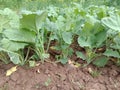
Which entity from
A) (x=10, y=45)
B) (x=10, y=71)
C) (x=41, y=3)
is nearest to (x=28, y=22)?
(x=10, y=45)

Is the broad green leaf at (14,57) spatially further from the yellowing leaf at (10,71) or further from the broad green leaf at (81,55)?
the broad green leaf at (81,55)

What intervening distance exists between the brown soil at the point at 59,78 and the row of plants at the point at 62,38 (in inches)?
3.1

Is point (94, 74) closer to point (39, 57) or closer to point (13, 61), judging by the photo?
point (39, 57)

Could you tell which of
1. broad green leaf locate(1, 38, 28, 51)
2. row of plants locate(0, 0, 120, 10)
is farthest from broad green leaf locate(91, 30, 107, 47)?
row of plants locate(0, 0, 120, 10)

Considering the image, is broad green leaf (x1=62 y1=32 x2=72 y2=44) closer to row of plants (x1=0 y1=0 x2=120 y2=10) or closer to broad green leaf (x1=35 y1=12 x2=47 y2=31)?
broad green leaf (x1=35 y1=12 x2=47 y2=31)

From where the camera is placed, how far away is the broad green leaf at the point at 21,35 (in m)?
2.84

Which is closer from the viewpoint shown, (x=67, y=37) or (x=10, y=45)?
(x=10, y=45)

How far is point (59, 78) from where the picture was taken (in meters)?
2.88

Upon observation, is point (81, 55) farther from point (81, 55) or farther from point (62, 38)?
point (62, 38)

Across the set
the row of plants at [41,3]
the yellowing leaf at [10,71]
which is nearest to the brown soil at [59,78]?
the yellowing leaf at [10,71]

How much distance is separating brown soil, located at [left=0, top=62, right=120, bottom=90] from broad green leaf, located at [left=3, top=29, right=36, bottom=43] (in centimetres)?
29

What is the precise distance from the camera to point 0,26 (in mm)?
3041

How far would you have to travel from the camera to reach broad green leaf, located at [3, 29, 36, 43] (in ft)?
9.30

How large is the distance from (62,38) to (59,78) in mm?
407
